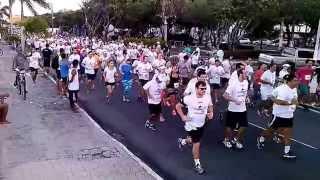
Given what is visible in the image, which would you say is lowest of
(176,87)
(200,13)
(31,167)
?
(31,167)

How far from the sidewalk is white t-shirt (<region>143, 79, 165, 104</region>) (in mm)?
1407

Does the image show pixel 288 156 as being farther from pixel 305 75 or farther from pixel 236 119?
pixel 305 75

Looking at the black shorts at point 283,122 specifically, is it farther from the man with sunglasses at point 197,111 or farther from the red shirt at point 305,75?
the red shirt at point 305,75

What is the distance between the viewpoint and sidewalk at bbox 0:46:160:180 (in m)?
9.09

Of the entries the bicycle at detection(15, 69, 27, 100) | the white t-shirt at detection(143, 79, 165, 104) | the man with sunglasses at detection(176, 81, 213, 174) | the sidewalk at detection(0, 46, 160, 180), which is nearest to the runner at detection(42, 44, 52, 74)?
the bicycle at detection(15, 69, 27, 100)

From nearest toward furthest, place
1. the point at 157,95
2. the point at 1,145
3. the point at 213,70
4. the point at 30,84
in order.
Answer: the point at 1,145 → the point at 157,95 → the point at 213,70 → the point at 30,84

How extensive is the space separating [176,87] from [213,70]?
7.43ft

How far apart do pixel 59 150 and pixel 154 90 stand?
2.83 m

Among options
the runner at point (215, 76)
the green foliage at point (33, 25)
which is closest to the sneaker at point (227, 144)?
the runner at point (215, 76)

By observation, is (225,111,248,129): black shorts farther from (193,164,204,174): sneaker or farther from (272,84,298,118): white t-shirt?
(193,164,204,174): sneaker

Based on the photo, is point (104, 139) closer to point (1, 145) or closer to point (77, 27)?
point (1, 145)

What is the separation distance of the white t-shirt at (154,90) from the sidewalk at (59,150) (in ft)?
4.61

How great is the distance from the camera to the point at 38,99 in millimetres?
17750

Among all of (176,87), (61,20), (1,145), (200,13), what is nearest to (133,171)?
(1,145)
